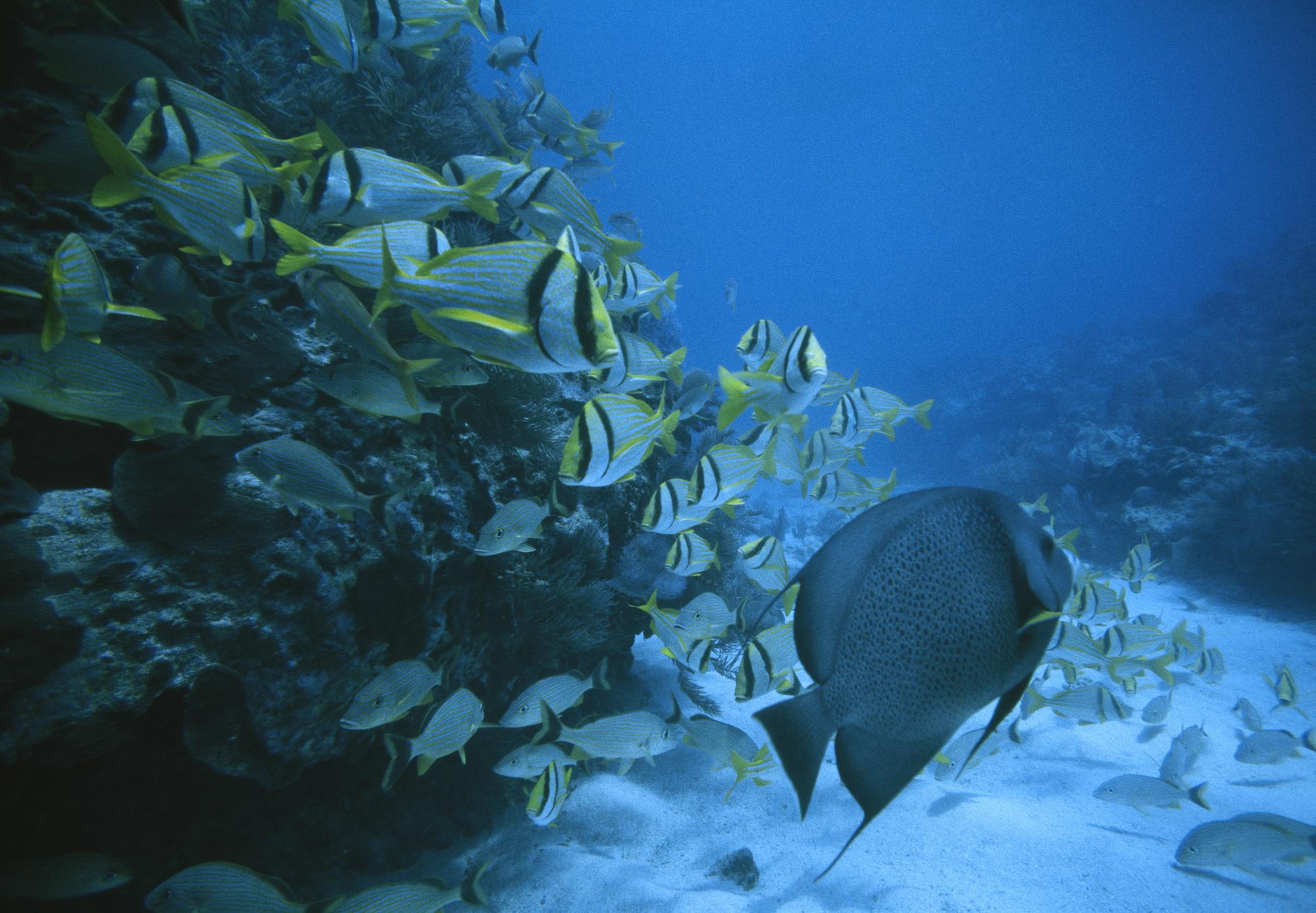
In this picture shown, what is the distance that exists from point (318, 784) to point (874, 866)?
3.44 meters

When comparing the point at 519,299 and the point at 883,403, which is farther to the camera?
the point at 883,403

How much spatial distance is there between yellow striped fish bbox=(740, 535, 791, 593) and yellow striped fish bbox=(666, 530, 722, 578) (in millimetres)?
340

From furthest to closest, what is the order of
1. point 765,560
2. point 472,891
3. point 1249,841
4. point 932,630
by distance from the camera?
point 765,560
point 1249,841
point 472,891
point 932,630

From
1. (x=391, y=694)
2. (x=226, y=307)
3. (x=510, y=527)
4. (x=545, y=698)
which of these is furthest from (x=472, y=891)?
(x=226, y=307)

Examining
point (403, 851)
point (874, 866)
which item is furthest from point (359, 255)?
point (874, 866)

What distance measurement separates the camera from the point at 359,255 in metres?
2.02


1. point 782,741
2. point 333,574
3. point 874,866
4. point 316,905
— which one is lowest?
point 874,866

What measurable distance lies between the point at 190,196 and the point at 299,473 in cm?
122

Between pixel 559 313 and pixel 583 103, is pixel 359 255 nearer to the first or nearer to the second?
Result: pixel 559 313

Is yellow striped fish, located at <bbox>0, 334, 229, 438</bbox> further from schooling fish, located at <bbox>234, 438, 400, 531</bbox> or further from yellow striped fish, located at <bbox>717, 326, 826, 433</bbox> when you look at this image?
yellow striped fish, located at <bbox>717, 326, 826, 433</bbox>

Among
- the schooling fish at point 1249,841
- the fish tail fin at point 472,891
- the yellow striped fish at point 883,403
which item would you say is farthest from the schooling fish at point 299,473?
the schooling fish at point 1249,841

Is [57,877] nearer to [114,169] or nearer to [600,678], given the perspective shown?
[600,678]

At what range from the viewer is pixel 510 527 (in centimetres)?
291

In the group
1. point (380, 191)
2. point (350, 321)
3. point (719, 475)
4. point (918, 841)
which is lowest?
point (918, 841)
